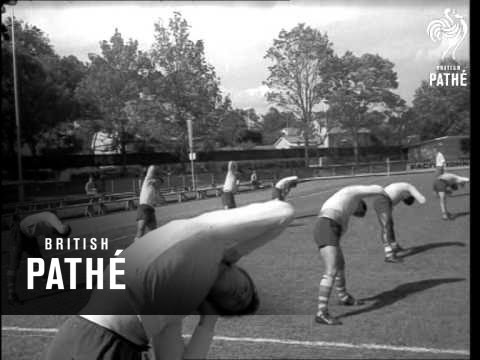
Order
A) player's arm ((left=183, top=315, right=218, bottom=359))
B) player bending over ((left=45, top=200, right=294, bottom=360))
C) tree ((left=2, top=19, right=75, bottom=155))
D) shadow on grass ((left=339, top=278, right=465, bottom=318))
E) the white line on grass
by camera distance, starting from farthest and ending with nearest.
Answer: the white line on grass < shadow on grass ((left=339, top=278, right=465, bottom=318)) < tree ((left=2, top=19, right=75, bottom=155)) < player's arm ((left=183, top=315, right=218, bottom=359)) < player bending over ((left=45, top=200, right=294, bottom=360))

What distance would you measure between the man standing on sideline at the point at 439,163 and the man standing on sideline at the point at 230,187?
101cm

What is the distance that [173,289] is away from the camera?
5.09 ft

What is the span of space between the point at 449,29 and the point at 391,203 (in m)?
0.88

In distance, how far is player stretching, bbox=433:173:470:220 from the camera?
92.0 inches

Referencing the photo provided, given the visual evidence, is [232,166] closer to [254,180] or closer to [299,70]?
[254,180]

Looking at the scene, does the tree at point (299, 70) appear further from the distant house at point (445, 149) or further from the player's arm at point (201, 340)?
the player's arm at point (201, 340)

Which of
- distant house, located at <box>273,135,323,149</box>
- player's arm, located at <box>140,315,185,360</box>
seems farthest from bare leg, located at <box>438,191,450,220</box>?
player's arm, located at <box>140,315,185,360</box>

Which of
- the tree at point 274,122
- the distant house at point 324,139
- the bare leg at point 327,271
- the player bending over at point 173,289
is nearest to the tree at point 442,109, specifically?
the distant house at point 324,139

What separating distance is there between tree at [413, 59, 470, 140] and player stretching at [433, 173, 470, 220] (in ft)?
0.73

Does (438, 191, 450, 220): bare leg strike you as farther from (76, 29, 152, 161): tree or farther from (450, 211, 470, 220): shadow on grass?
(76, 29, 152, 161): tree

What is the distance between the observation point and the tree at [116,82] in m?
2.15

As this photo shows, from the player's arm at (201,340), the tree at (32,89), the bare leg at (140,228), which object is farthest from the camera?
the tree at (32,89)

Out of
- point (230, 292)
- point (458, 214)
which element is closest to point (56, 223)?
point (230, 292)

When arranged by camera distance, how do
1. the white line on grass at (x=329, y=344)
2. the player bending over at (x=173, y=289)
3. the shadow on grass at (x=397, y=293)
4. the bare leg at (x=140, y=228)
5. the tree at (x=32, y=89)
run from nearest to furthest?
1. the player bending over at (x=173, y=289)
2. the bare leg at (x=140, y=228)
3. the tree at (x=32, y=89)
4. the shadow on grass at (x=397, y=293)
5. the white line on grass at (x=329, y=344)
